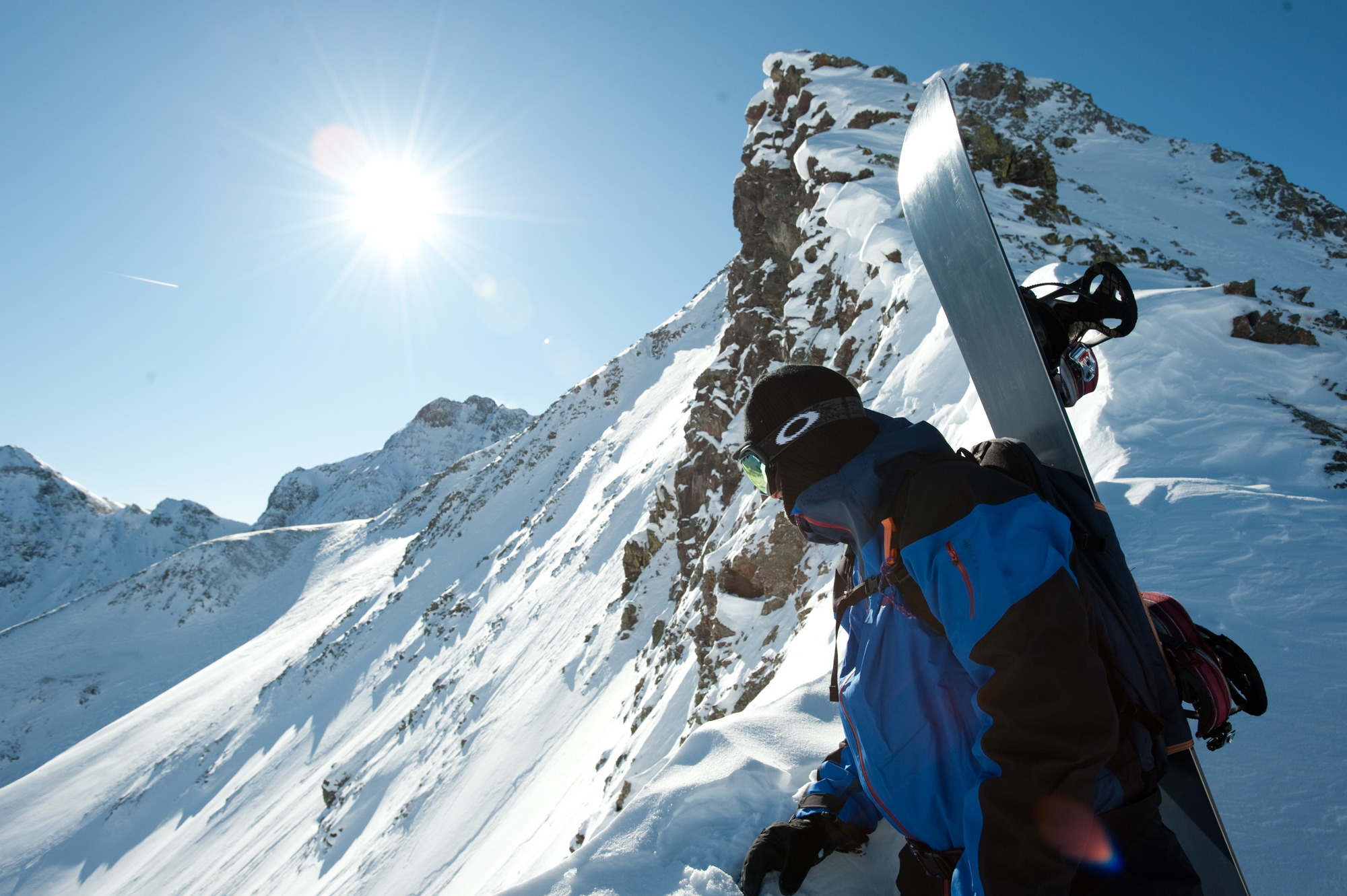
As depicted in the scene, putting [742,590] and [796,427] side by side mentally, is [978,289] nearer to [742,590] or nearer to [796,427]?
[796,427]

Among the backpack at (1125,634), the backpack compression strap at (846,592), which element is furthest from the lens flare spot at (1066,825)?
the backpack compression strap at (846,592)

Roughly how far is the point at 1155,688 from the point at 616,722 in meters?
13.0

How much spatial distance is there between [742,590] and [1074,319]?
8.53 metres

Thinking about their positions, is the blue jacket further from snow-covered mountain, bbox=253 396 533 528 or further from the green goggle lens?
snow-covered mountain, bbox=253 396 533 528

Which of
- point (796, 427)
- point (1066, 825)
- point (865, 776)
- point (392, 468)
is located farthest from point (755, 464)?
point (392, 468)

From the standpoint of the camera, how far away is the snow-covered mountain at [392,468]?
120 meters

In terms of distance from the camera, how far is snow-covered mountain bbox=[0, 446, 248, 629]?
10281cm

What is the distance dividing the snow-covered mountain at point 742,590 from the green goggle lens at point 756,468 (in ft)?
4.11

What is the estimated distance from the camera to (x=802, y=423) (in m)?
1.54

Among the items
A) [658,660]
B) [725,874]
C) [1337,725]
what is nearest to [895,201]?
[658,660]

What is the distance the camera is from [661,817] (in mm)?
2090

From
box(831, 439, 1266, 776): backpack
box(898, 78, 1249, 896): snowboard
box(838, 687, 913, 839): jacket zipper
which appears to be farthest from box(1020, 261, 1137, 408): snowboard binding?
box(838, 687, 913, 839): jacket zipper

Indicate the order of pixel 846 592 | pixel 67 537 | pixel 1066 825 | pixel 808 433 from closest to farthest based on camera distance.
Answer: pixel 1066 825 < pixel 808 433 < pixel 846 592 < pixel 67 537

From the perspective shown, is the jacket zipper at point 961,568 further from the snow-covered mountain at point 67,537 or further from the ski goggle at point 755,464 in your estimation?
the snow-covered mountain at point 67,537
